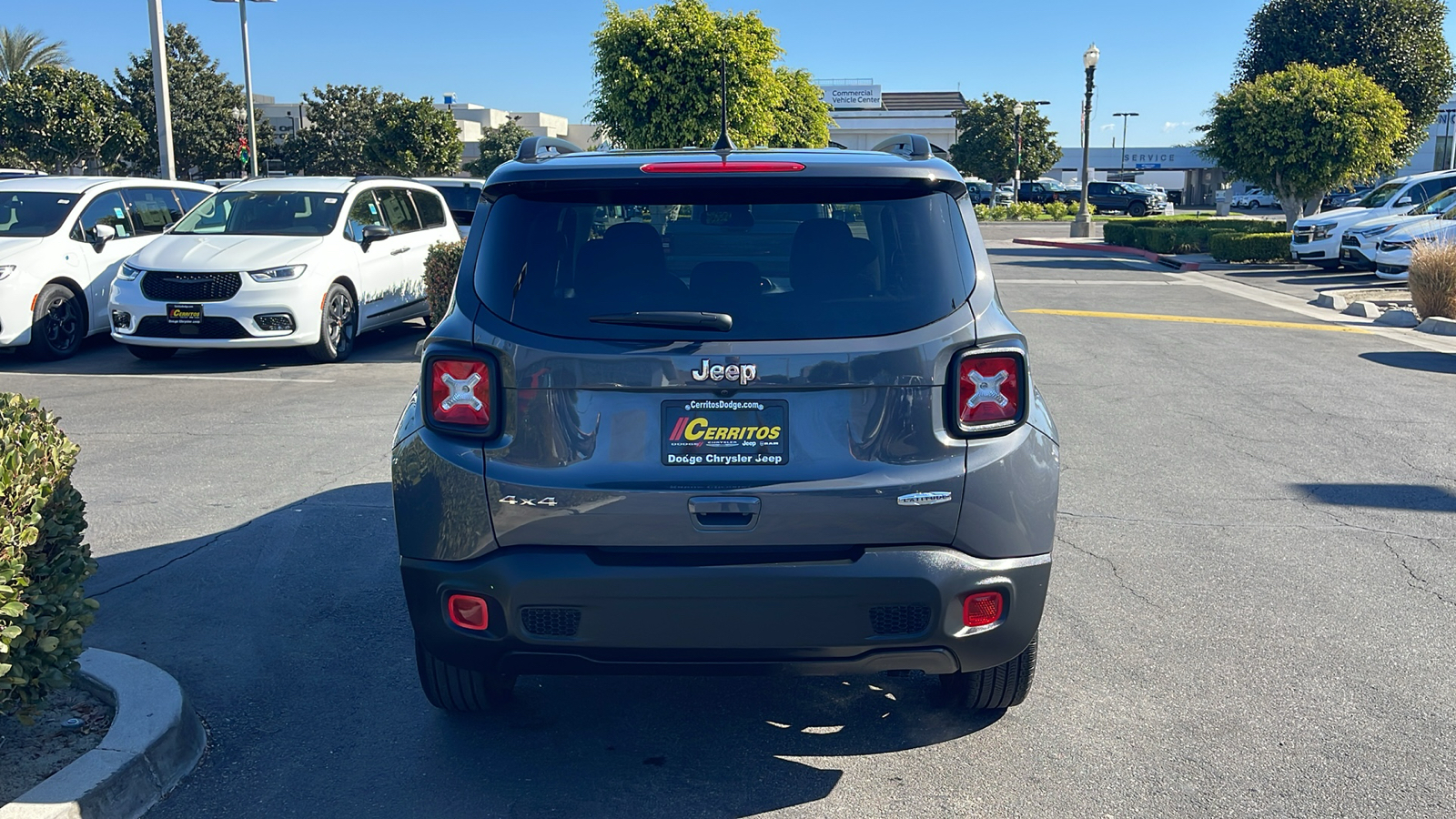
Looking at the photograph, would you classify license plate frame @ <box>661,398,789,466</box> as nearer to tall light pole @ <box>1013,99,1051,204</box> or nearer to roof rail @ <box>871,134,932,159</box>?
roof rail @ <box>871,134,932,159</box>

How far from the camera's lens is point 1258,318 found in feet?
53.2

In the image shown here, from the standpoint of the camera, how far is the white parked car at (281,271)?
11078 mm

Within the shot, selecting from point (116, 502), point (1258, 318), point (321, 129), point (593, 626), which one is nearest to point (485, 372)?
point (593, 626)

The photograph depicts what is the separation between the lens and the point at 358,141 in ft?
189

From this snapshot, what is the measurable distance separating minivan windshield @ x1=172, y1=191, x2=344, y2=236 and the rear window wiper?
972 centimetres

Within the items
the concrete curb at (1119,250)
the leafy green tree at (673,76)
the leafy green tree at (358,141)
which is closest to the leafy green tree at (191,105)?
the leafy green tree at (358,141)

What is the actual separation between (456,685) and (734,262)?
164cm

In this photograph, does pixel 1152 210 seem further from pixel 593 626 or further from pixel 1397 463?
pixel 593 626

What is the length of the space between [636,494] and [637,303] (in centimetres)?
53

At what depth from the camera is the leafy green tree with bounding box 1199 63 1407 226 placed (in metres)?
26.6

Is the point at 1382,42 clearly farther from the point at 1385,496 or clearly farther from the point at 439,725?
the point at 439,725

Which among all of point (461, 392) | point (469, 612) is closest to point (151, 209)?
point (461, 392)

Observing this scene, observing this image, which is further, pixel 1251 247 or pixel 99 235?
pixel 1251 247

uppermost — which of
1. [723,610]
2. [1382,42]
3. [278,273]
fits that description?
[1382,42]
